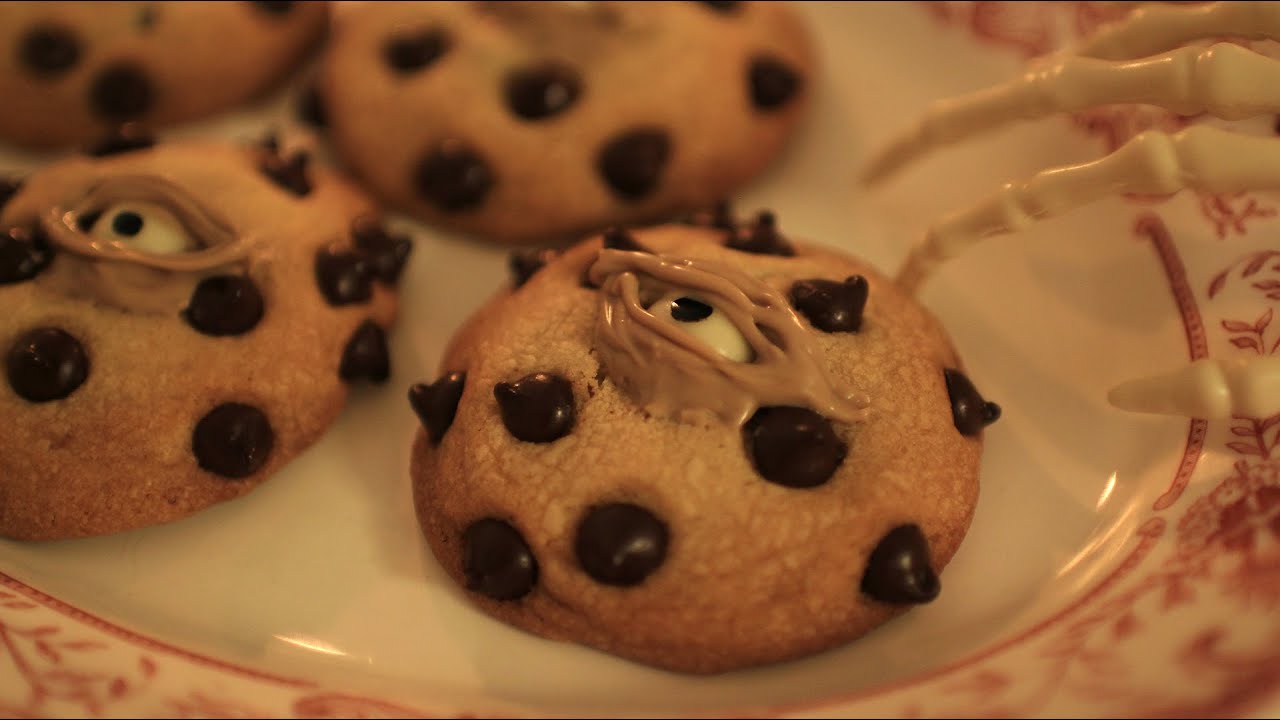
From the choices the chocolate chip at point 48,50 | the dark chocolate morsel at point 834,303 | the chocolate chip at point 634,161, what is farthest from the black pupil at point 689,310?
the chocolate chip at point 48,50

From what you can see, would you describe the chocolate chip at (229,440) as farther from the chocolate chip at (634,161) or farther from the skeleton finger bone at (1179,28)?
the skeleton finger bone at (1179,28)

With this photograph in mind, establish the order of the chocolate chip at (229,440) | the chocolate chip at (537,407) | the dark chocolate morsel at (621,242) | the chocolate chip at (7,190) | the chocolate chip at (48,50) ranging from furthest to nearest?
1. the chocolate chip at (48,50)
2. the chocolate chip at (7,190)
3. the dark chocolate morsel at (621,242)
4. the chocolate chip at (229,440)
5. the chocolate chip at (537,407)

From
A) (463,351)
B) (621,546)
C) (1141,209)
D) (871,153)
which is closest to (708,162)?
(871,153)

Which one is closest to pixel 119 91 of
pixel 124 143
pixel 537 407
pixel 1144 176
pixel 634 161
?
pixel 124 143

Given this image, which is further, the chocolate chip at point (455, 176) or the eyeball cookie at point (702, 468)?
the chocolate chip at point (455, 176)

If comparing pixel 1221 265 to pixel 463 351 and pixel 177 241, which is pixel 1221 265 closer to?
pixel 463 351

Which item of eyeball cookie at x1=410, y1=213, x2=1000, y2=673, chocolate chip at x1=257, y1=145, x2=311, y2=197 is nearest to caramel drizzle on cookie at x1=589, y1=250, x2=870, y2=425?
eyeball cookie at x1=410, y1=213, x2=1000, y2=673
